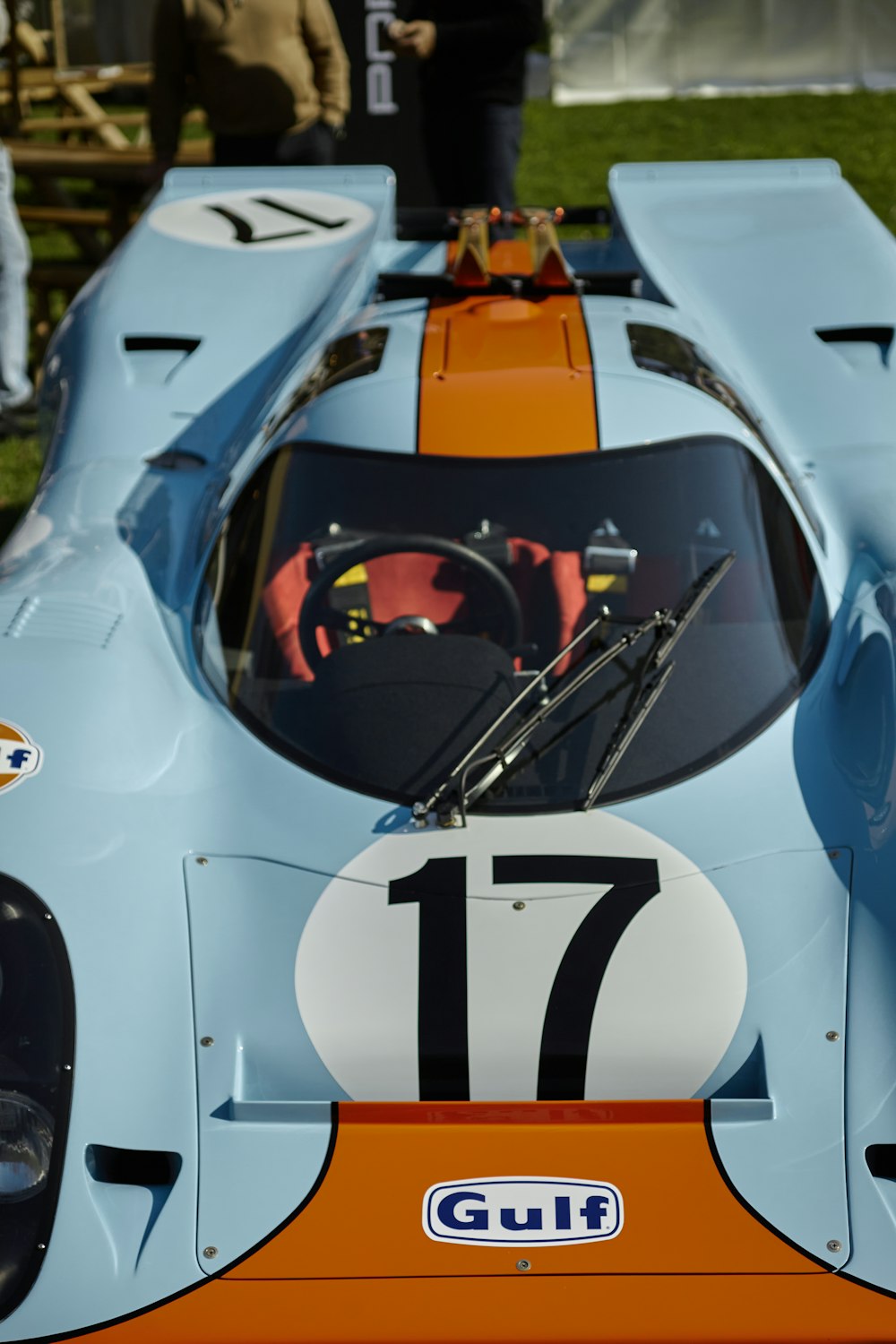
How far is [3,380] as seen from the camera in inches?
227

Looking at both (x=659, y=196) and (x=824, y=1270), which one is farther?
(x=659, y=196)

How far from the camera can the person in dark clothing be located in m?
5.01

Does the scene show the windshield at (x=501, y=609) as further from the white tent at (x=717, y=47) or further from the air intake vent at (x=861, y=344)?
the white tent at (x=717, y=47)

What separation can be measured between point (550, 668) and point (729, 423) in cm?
74

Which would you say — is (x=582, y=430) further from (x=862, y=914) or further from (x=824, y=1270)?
(x=824, y=1270)

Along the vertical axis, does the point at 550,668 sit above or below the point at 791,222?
below

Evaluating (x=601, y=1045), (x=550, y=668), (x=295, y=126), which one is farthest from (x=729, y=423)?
(x=295, y=126)

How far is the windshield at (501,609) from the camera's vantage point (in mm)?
2342

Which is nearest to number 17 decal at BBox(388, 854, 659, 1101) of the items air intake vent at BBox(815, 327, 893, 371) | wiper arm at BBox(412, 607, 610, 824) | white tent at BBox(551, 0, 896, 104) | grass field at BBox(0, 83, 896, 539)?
wiper arm at BBox(412, 607, 610, 824)

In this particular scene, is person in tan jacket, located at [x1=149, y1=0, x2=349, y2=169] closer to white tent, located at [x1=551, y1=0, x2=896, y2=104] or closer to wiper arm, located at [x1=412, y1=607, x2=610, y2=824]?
wiper arm, located at [x1=412, y1=607, x2=610, y2=824]

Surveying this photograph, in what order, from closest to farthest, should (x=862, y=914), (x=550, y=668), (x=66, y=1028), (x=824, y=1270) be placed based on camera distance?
(x=824, y=1270)
(x=66, y=1028)
(x=862, y=914)
(x=550, y=668)

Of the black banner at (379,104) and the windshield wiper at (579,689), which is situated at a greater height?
the black banner at (379,104)

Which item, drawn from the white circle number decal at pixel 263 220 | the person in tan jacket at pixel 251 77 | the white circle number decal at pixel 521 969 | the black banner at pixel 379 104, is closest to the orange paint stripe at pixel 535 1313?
the white circle number decal at pixel 521 969

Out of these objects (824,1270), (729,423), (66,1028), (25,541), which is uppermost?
(729,423)
